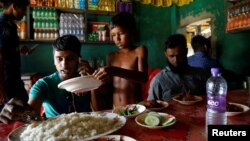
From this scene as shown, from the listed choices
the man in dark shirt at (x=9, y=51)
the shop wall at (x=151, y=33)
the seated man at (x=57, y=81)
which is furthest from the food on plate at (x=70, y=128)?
the shop wall at (x=151, y=33)

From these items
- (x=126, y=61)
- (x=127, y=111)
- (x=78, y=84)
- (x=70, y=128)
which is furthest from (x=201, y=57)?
(x=70, y=128)

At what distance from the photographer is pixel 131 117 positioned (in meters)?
1.23

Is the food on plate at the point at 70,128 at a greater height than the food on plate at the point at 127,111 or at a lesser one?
greater

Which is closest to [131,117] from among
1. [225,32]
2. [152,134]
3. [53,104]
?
[152,134]

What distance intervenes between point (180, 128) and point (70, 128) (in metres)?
0.52

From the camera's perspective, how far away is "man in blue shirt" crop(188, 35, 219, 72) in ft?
9.95

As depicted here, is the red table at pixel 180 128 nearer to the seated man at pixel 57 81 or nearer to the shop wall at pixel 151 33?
the seated man at pixel 57 81

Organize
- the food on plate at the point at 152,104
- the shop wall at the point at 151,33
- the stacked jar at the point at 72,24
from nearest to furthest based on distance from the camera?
the food on plate at the point at 152,104
the stacked jar at the point at 72,24
the shop wall at the point at 151,33

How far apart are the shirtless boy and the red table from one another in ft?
1.89

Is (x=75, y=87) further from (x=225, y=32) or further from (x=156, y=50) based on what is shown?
(x=156, y=50)

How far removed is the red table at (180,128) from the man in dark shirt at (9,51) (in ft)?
3.78

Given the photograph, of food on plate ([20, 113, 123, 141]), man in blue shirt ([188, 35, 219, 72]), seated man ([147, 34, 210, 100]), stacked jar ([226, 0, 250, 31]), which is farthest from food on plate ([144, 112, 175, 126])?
stacked jar ([226, 0, 250, 31])

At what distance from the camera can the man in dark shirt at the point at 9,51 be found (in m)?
2.15

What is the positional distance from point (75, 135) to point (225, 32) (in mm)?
3265
